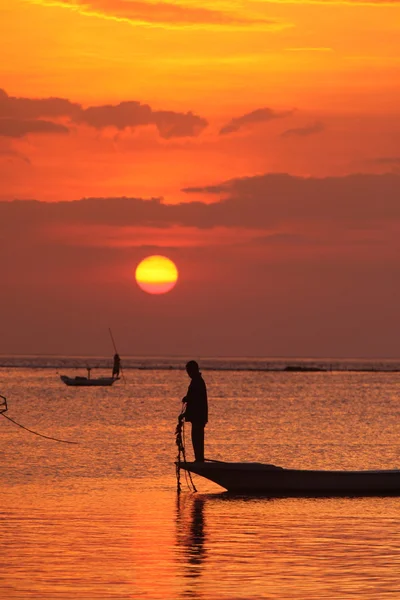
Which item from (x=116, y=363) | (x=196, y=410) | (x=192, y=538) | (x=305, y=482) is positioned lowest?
(x=192, y=538)

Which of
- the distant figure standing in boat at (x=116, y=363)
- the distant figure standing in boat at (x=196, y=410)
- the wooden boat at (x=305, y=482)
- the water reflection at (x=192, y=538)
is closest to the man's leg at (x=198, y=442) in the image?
the distant figure standing in boat at (x=196, y=410)

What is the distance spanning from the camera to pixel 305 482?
97.7 ft

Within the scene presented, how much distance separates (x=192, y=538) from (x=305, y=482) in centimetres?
839

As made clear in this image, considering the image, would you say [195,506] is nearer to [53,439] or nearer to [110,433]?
[53,439]

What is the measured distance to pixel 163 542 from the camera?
2125cm

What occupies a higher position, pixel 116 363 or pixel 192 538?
pixel 116 363

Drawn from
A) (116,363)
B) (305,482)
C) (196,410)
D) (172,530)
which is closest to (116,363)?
(116,363)

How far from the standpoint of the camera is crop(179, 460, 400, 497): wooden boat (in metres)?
29.6

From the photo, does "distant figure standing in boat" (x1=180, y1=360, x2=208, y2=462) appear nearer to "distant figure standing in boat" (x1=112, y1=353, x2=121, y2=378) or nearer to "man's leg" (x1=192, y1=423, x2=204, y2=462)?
"man's leg" (x1=192, y1=423, x2=204, y2=462)

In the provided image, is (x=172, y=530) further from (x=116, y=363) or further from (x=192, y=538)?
(x=116, y=363)

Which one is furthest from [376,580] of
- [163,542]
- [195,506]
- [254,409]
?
[254,409]

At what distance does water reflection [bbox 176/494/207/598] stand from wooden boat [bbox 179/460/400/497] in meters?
1.14

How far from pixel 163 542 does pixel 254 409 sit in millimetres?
66800

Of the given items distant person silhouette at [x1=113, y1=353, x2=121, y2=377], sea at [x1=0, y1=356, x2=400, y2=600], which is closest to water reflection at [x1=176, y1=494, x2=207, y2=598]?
sea at [x1=0, y1=356, x2=400, y2=600]
